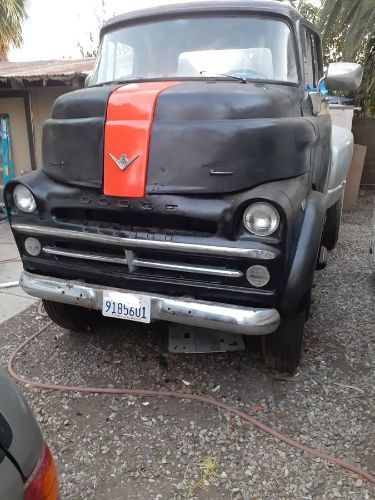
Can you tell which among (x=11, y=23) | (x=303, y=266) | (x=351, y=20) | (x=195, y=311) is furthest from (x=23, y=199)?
(x=11, y=23)

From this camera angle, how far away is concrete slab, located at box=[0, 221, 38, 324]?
4457mm

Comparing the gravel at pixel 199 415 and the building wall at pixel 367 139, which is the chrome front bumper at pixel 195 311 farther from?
the building wall at pixel 367 139

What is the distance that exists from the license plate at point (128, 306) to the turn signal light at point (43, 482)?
1.36m

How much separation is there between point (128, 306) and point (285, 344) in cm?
108

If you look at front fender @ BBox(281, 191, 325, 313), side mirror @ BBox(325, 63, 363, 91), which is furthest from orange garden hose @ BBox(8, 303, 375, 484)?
side mirror @ BBox(325, 63, 363, 91)

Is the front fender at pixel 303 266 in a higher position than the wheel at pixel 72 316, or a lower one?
higher

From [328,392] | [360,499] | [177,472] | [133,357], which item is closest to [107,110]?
[133,357]

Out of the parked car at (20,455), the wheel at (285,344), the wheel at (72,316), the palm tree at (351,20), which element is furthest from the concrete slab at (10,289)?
the palm tree at (351,20)

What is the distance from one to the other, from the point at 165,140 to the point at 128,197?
0.40m

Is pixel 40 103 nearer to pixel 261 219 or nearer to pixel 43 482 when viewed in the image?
pixel 261 219

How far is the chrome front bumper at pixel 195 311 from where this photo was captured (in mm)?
2582

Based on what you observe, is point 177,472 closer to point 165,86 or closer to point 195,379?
point 195,379

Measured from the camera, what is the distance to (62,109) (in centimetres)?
314

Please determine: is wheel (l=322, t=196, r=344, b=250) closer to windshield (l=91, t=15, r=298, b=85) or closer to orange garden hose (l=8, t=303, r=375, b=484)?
windshield (l=91, t=15, r=298, b=85)
